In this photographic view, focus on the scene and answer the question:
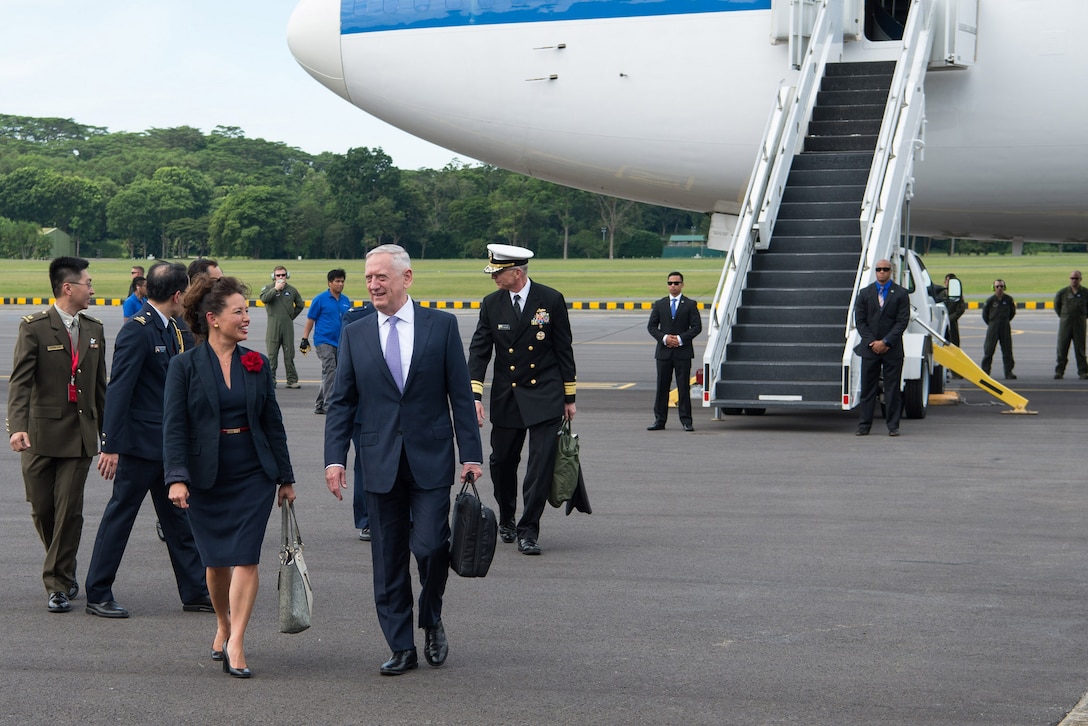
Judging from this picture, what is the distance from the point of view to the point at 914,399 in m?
14.6

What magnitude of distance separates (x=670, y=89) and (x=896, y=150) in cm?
257

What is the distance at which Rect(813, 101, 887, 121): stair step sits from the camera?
15570 mm

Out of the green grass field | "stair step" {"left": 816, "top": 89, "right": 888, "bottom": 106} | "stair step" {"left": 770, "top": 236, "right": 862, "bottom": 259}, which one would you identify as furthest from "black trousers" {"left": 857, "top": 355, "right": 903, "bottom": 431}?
the green grass field

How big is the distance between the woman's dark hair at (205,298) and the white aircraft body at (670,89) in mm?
10022

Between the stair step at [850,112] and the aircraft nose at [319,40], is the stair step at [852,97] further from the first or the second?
the aircraft nose at [319,40]

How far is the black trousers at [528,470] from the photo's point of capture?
8078 mm

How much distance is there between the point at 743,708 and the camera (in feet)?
16.9

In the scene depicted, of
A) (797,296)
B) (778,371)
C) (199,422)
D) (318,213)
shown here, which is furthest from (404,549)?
(318,213)

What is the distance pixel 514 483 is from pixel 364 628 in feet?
7.15

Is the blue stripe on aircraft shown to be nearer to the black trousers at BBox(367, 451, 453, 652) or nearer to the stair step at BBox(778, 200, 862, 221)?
the stair step at BBox(778, 200, 862, 221)

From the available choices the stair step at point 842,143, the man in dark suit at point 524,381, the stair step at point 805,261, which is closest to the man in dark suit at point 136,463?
the man in dark suit at point 524,381

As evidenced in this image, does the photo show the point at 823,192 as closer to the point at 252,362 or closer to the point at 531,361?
the point at 531,361

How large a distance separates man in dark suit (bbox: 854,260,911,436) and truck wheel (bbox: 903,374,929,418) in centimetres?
103

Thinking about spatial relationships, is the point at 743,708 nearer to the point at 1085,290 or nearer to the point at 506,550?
the point at 506,550
